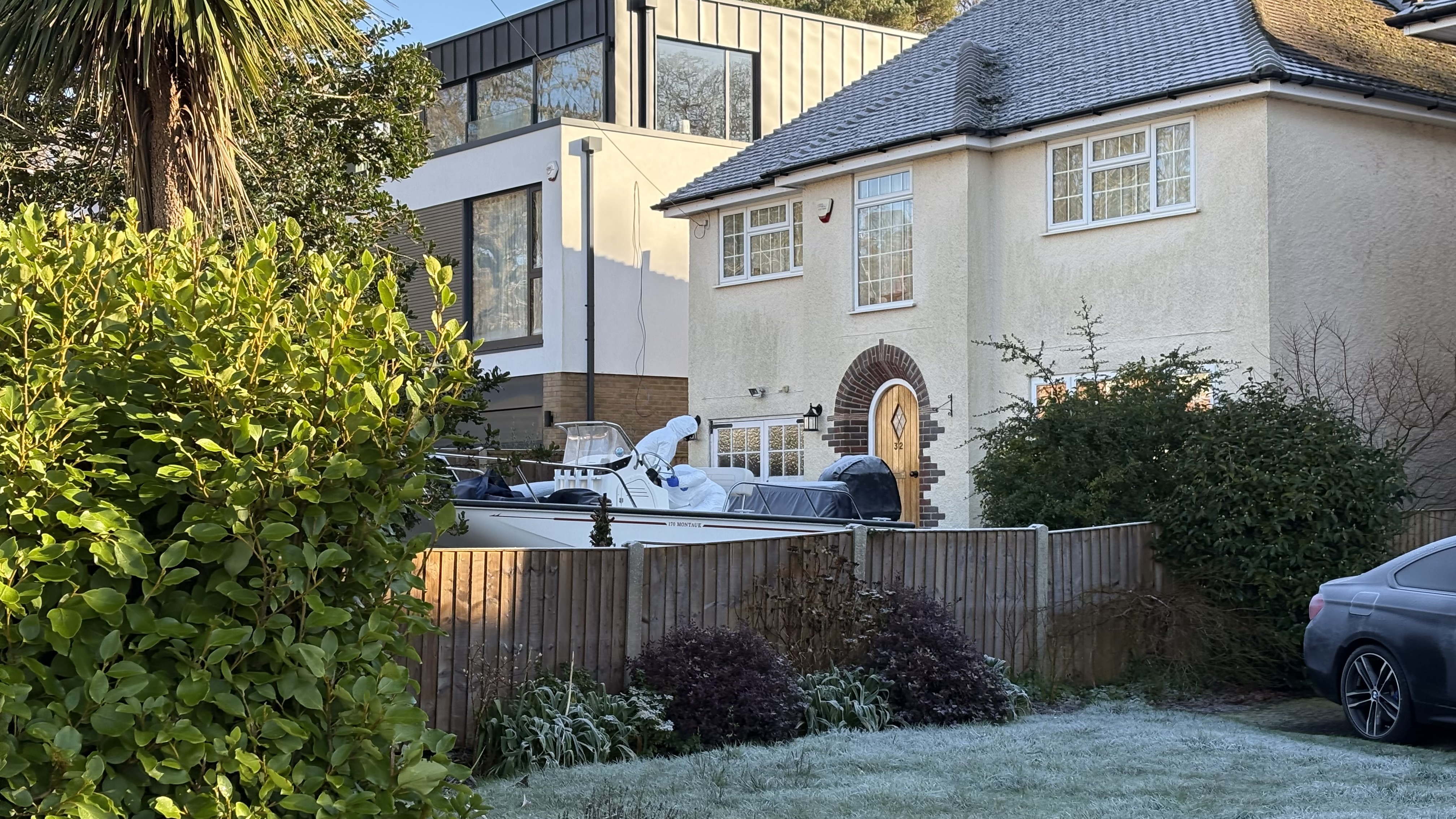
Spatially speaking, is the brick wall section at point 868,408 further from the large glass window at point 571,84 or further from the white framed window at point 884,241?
the large glass window at point 571,84

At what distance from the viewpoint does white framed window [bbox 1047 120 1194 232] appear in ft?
63.0

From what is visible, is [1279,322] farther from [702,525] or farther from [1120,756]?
[1120,756]

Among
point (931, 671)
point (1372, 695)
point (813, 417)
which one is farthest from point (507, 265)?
point (1372, 695)

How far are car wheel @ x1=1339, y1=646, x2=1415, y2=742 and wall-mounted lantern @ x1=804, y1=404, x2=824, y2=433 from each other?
41.9 ft

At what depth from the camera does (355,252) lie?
15445 mm

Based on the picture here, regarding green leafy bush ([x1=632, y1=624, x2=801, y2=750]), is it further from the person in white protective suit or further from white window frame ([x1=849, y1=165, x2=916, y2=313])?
white window frame ([x1=849, y1=165, x2=916, y2=313])

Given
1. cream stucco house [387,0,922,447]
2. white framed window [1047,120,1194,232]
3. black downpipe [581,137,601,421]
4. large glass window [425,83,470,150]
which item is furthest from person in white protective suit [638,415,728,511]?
large glass window [425,83,470,150]

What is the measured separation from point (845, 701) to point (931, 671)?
67 cm

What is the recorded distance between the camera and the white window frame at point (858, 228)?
2188 centimetres

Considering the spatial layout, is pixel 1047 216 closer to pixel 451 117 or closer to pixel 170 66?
pixel 170 66

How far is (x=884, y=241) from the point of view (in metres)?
22.3

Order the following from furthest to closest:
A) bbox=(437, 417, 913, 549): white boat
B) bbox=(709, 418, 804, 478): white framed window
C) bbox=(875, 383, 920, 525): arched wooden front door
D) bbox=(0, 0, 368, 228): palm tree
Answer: bbox=(709, 418, 804, 478): white framed window, bbox=(875, 383, 920, 525): arched wooden front door, bbox=(437, 417, 913, 549): white boat, bbox=(0, 0, 368, 228): palm tree

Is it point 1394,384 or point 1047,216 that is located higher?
point 1047,216

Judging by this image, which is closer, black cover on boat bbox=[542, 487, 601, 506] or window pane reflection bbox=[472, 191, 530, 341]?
black cover on boat bbox=[542, 487, 601, 506]
